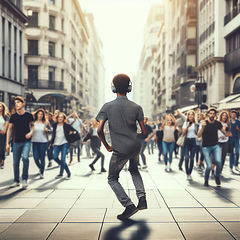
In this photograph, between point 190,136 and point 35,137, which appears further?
point 190,136

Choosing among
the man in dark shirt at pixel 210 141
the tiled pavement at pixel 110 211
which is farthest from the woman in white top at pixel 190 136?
the man in dark shirt at pixel 210 141

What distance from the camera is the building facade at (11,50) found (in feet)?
96.0

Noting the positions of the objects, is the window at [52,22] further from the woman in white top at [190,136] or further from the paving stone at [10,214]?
the paving stone at [10,214]

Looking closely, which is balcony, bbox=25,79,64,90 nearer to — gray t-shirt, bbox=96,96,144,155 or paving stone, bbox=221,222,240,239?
gray t-shirt, bbox=96,96,144,155

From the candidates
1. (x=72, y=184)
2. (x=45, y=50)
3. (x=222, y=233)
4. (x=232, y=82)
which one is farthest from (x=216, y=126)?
(x=45, y=50)

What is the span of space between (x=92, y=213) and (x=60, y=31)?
42345 millimetres

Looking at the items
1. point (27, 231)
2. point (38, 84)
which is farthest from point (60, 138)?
point (38, 84)

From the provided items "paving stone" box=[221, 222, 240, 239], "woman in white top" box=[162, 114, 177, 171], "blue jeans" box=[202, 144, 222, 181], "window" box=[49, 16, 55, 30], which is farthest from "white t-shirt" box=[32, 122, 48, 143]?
"window" box=[49, 16, 55, 30]

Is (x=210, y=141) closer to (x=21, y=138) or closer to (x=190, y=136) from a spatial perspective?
(x=190, y=136)

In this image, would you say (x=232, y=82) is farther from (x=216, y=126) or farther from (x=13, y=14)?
(x=216, y=126)

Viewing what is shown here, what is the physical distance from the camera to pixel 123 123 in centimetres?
511

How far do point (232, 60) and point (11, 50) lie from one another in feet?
59.0

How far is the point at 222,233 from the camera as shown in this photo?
462 cm

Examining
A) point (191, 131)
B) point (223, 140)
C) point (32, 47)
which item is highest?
point (32, 47)
